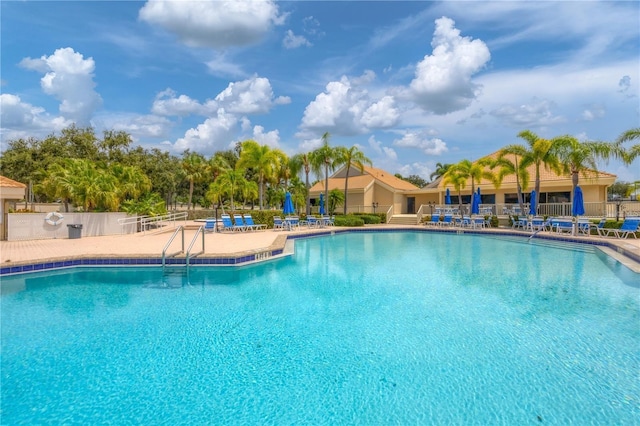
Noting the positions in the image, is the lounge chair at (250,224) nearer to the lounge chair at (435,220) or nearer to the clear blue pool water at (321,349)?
the clear blue pool water at (321,349)

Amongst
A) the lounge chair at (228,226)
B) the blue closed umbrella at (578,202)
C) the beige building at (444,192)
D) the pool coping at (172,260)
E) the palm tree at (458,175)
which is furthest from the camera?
the palm tree at (458,175)

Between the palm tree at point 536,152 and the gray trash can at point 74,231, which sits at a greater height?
the palm tree at point 536,152

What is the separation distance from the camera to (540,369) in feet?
14.9

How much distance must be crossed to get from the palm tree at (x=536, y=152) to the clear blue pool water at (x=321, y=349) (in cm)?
1230

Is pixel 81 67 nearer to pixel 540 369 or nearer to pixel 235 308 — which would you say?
pixel 235 308

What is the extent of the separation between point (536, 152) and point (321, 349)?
20.7 m

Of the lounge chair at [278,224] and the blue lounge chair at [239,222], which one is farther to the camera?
the lounge chair at [278,224]

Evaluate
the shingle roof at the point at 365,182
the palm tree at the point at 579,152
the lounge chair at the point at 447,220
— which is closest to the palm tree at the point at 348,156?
the shingle roof at the point at 365,182

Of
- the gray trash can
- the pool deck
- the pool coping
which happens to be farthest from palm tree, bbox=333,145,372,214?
the gray trash can

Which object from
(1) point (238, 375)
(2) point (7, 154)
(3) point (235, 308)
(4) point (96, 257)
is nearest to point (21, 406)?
(1) point (238, 375)

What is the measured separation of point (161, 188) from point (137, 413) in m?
44.8

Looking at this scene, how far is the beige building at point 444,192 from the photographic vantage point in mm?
23766

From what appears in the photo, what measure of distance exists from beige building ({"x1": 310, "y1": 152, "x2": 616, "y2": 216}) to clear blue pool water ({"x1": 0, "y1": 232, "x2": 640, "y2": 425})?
17.0 m

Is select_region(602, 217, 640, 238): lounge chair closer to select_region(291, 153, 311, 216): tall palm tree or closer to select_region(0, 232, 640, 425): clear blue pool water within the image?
select_region(0, 232, 640, 425): clear blue pool water
